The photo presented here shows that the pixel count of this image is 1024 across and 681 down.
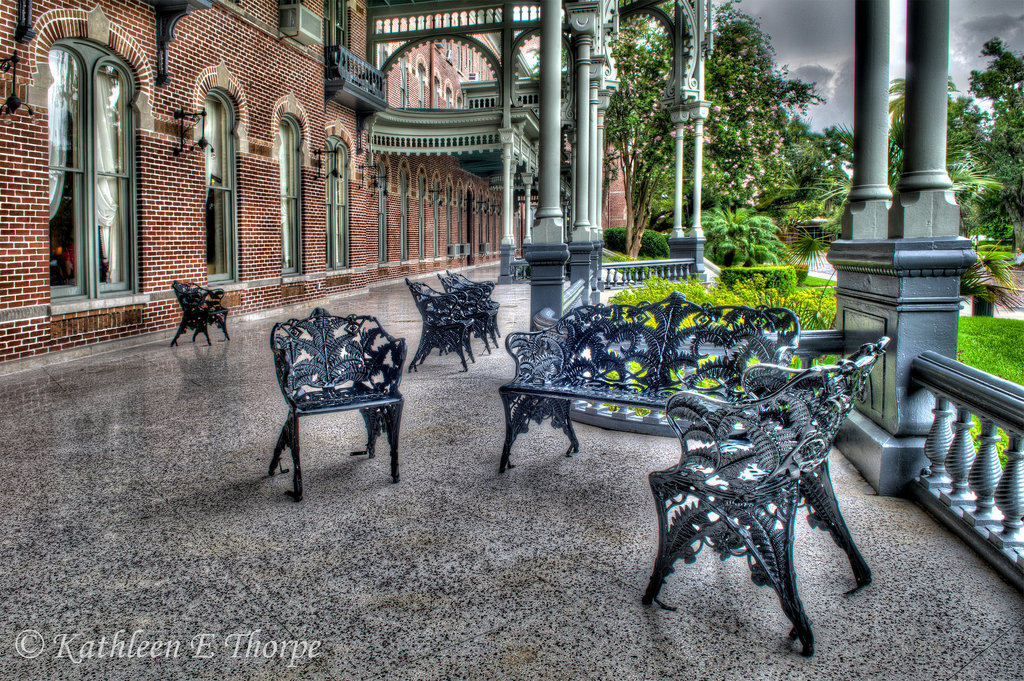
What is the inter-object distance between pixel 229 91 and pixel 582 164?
5769 millimetres

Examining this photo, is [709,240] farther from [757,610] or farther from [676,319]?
[757,610]

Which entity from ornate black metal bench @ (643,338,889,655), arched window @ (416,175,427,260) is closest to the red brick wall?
arched window @ (416,175,427,260)

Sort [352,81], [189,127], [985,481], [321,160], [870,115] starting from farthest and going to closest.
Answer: [352,81], [321,160], [189,127], [870,115], [985,481]

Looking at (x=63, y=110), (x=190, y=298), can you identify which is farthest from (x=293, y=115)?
(x=190, y=298)

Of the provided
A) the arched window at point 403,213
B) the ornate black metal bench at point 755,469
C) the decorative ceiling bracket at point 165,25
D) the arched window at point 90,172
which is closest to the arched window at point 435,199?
the arched window at point 403,213

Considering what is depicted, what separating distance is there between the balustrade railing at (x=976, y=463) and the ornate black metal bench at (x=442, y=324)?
4972 mm

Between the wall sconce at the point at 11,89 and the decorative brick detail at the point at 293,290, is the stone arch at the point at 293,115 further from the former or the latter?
the wall sconce at the point at 11,89

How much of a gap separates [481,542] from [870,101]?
12.2 ft

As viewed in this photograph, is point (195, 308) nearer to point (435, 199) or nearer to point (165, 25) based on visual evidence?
point (165, 25)

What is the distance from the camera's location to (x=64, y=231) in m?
9.03

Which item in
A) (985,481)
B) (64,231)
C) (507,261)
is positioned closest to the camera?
(985,481)

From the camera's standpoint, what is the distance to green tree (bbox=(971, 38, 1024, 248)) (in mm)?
24594

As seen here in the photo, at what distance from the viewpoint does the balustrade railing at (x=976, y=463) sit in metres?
3.12

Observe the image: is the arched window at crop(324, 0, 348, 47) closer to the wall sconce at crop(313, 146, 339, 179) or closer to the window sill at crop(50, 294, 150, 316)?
the wall sconce at crop(313, 146, 339, 179)
